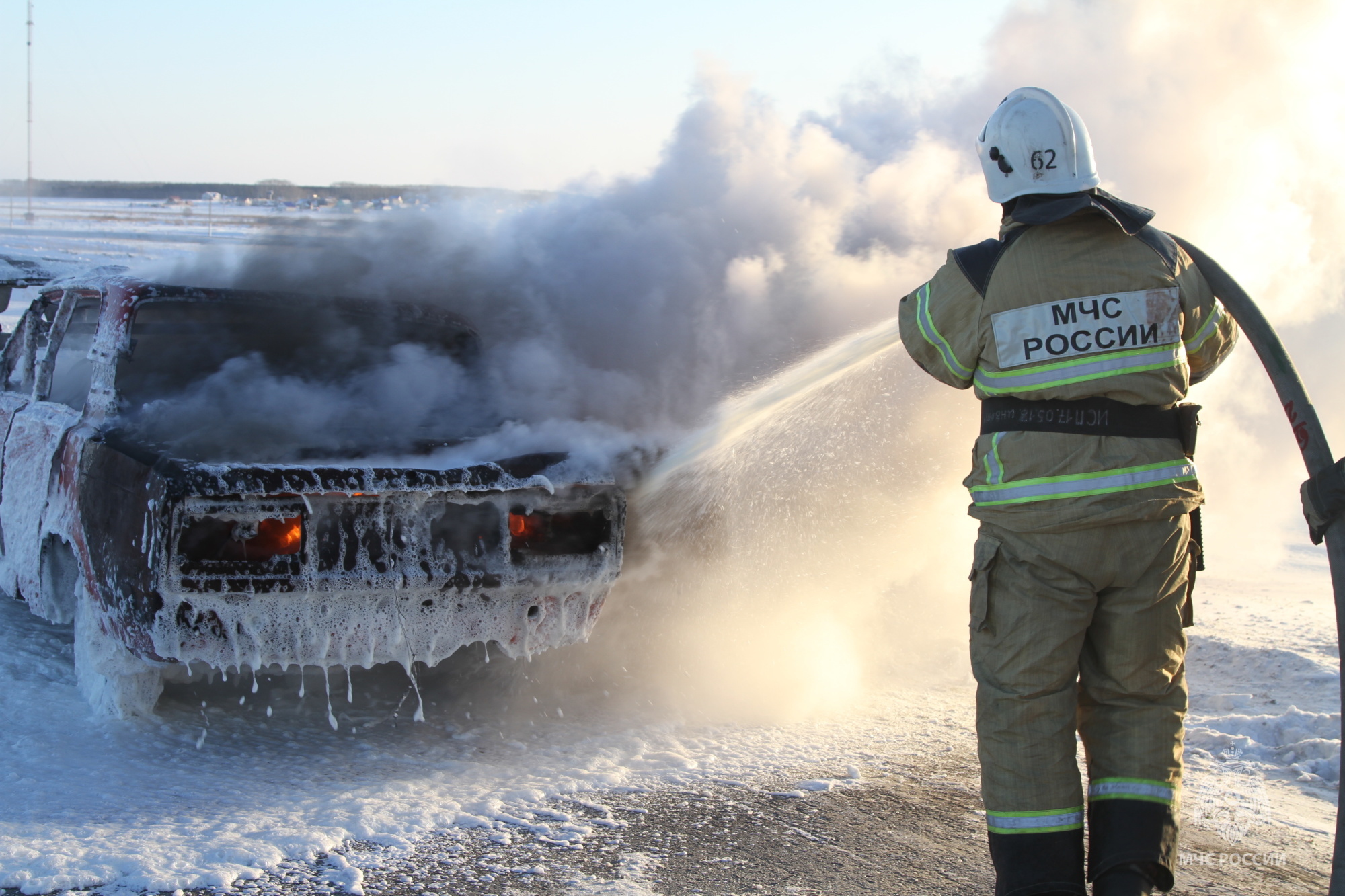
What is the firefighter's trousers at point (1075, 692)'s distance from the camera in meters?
2.17

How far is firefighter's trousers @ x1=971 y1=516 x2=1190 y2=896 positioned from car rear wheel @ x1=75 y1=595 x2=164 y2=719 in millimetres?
2665

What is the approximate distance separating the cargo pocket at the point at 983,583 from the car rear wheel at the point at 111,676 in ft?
8.62

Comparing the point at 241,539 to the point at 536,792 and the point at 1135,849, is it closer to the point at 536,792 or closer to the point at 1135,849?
the point at 536,792

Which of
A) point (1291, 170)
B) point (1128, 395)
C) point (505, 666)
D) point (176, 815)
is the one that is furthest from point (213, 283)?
point (1291, 170)

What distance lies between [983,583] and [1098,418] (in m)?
0.42

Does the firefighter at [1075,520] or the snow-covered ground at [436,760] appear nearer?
the firefighter at [1075,520]

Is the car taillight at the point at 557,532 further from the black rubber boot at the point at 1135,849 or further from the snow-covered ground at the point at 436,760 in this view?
the black rubber boot at the point at 1135,849

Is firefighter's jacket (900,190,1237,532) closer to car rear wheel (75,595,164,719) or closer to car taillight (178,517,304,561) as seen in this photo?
car taillight (178,517,304,561)

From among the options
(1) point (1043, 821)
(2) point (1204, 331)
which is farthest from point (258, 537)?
(2) point (1204, 331)

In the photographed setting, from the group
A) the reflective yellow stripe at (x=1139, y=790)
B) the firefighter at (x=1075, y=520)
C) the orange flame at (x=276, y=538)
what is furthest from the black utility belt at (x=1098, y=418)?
the orange flame at (x=276, y=538)

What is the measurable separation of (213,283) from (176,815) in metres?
2.80

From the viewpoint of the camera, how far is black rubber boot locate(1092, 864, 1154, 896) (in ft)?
7.09

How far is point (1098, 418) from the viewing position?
2205mm

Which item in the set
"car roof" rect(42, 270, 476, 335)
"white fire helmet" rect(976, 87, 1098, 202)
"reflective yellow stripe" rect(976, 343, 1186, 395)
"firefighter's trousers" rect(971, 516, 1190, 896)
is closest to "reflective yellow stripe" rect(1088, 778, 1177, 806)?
"firefighter's trousers" rect(971, 516, 1190, 896)
